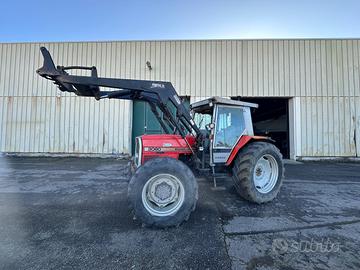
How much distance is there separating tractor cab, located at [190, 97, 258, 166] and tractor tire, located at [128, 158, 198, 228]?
1034 millimetres

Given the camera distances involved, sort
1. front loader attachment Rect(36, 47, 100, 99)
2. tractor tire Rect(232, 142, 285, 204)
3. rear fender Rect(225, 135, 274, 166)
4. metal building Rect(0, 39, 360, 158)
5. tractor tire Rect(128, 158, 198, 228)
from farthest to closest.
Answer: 1. metal building Rect(0, 39, 360, 158)
2. rear fender Rect(225, 135, 274, 166)
3. tractor tire Rect(232, 142, 285, 204)
4. front loader attachment Rect(36, 47, 100, 99)
5. tractor tire Rect(128, 158, 198, 228)

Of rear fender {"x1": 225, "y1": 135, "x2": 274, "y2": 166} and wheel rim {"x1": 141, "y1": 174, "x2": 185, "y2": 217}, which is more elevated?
rear fender {"x1": 225, "y1": 135, "x2": 274, "y2": 166}

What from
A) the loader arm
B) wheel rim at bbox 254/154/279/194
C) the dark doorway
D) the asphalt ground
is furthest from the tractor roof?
the dark doorway

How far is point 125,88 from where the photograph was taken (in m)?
3.10

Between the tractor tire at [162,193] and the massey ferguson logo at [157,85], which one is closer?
the tractor tire at [162,193]

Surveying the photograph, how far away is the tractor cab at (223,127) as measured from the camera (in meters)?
3.67

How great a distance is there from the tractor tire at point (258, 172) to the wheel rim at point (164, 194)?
4.33ft

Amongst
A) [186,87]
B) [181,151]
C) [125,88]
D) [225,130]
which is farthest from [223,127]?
[186,87]

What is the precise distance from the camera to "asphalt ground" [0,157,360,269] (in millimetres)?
2047

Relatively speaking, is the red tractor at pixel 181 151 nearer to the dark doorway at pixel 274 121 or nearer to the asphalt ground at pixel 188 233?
the asphalt ground at pixel 188 233

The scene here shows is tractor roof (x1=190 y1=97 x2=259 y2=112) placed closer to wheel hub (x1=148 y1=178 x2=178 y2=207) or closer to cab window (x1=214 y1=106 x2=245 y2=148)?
cab window (x1=214 y1=106 x2=245 y2=148)

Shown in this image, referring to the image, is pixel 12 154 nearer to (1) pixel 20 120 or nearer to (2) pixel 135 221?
(1) pixel 20 120

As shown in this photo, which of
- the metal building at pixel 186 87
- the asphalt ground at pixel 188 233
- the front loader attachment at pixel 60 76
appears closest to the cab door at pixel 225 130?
the asphalt ground at pixel 188 233

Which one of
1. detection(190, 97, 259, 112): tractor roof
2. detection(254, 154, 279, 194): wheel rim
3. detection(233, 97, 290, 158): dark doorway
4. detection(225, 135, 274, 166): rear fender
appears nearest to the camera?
detection(190, 97, 259, 112): tractor roof
